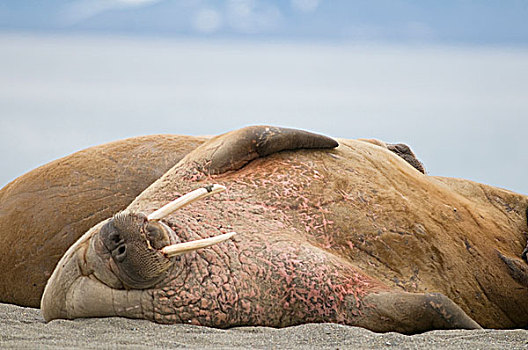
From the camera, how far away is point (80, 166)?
204 inches

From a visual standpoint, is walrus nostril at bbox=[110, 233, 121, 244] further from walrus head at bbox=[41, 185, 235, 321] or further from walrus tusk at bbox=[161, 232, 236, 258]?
walrus tusk at bbox=[161, 232, 236, 258]

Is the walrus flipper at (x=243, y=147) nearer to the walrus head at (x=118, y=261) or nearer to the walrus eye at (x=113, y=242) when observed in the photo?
the walrus head at (x=118, y=261)

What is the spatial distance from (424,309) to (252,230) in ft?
2.88

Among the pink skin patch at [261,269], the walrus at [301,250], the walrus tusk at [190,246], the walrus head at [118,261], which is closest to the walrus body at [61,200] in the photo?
the walrus at [301,250]

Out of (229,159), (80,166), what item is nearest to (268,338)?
(229,159)

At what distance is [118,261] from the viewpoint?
3.36 metres

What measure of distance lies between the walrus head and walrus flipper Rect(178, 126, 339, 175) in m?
0.87

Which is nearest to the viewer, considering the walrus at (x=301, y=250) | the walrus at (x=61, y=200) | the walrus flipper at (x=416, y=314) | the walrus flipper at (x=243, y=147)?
the walrus at (x=301, y=250)

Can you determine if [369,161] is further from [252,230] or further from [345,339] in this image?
[345,339]

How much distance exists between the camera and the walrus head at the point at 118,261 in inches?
131

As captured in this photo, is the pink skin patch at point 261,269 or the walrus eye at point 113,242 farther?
the pink skin patch at point 261,269

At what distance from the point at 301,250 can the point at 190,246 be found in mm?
704

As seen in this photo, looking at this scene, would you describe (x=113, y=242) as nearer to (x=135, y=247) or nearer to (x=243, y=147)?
(x=135, y=247)

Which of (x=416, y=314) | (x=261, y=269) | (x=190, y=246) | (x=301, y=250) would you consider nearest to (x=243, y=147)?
(x=301, y=250)
